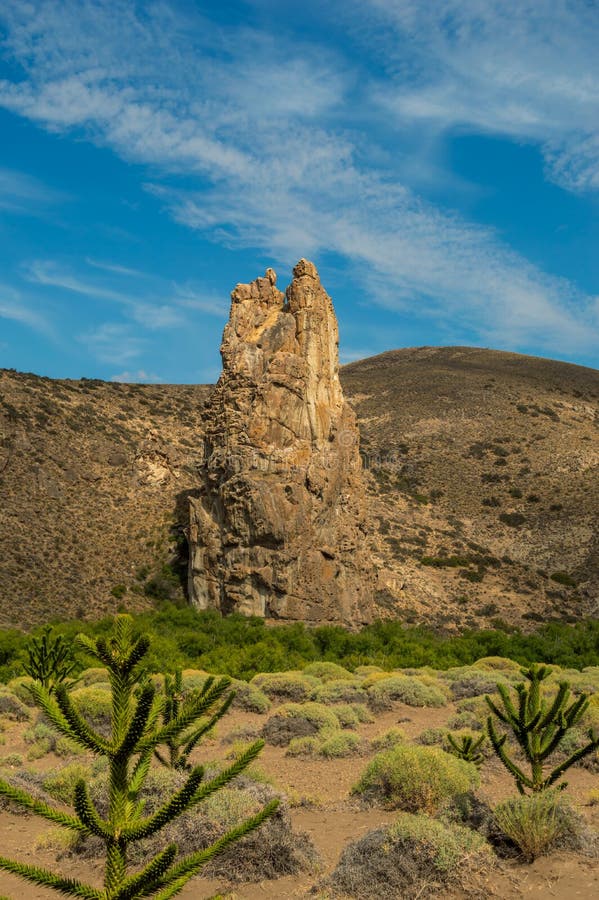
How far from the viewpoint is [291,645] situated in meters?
31.9

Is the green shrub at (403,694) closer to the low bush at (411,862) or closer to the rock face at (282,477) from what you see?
the low bush at (411,862)

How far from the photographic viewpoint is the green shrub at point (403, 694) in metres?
20.2

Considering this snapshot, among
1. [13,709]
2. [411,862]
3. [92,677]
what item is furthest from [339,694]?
[411,862]

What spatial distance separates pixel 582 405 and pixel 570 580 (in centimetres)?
3518

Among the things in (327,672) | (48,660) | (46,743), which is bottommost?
Result: (46,743)

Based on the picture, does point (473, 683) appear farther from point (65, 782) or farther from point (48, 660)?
point (65, 782)

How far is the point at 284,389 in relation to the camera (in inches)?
1508

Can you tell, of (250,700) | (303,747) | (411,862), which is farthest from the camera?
(250,700)

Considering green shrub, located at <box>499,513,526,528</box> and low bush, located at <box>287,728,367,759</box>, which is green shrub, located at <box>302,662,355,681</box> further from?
green shrub, located at <box>499,513,526,528</box>

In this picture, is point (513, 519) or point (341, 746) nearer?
point (341, 746)

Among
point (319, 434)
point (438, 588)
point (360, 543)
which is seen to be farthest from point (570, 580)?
point (319, 434)

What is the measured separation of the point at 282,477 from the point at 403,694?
17.8 metres

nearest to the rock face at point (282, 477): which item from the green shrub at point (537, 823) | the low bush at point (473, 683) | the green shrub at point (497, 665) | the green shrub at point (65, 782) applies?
the green shrub at point (497, 665)

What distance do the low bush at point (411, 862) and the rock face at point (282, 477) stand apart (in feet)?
90.7
